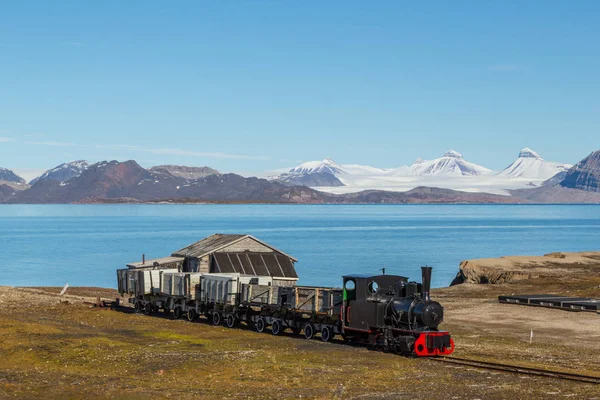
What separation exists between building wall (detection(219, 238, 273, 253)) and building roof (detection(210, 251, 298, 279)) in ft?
1.25

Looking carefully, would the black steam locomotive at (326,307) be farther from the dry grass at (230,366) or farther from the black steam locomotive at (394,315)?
the dry grass at (230,366)

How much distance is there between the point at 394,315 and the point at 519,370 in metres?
6.54

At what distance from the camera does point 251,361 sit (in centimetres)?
3406

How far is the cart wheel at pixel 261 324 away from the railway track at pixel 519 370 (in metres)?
12.0

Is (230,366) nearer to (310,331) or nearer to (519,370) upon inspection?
(310,331)

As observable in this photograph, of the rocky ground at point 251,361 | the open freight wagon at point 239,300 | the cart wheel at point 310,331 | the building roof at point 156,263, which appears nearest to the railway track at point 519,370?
the rocky ground at point 251,361

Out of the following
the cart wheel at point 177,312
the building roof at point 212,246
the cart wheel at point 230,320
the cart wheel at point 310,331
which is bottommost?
the cart wheel at point 177,312

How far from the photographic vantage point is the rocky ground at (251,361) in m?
28.1

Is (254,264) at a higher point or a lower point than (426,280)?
lower

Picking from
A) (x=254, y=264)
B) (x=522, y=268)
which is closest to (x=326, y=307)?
(x=254, y=264)

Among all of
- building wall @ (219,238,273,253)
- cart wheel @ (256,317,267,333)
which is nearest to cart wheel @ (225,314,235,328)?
cart wheel @ (256,317,267,333)

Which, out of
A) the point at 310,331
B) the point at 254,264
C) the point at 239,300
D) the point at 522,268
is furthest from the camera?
the point at 522,268

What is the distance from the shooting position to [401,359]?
114 ft

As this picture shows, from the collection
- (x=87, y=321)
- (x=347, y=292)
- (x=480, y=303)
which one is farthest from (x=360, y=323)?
(x=480, y=303)
